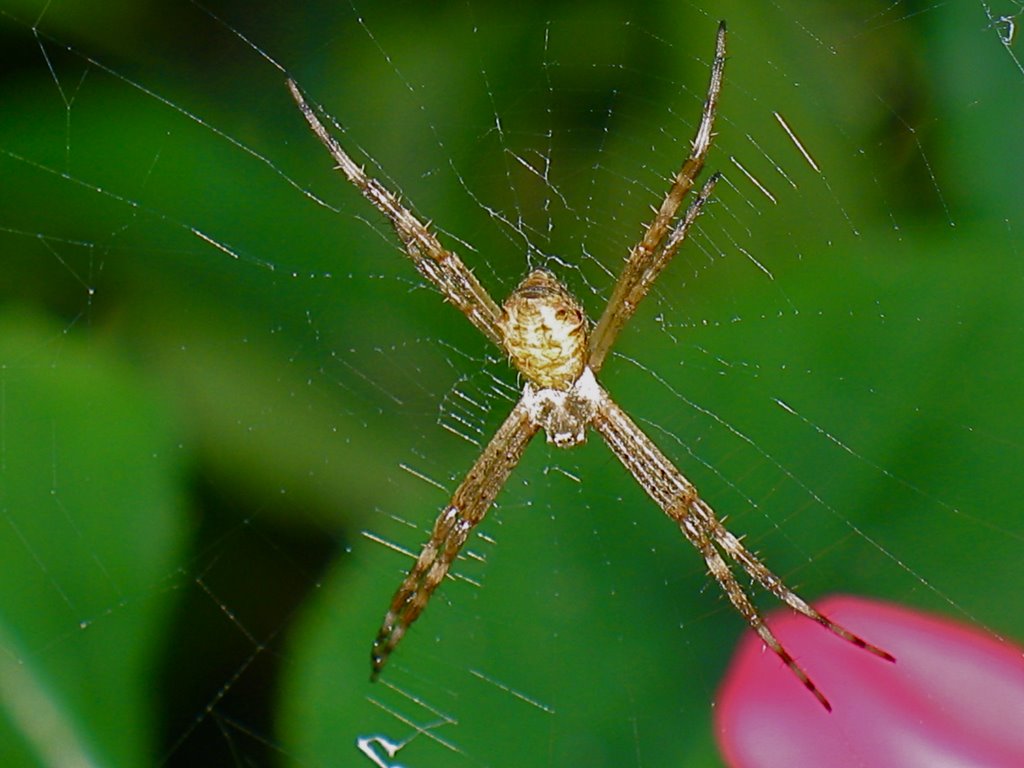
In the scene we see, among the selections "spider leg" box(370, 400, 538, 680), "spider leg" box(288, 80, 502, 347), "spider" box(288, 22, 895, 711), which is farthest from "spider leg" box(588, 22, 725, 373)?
"spider leg" box(370, 400, 538, 680)

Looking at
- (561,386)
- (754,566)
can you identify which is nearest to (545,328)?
(561,386)

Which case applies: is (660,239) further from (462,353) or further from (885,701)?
(885,701)

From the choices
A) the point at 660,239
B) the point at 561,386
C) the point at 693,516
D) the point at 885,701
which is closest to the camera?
the point at 885,701

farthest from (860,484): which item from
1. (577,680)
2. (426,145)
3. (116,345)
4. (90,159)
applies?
(90,159)

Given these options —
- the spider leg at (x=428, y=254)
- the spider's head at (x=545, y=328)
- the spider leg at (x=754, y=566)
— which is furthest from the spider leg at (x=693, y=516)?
the spider leg at (x=428, y=254)

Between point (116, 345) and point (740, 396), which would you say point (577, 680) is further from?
point (116, 345)

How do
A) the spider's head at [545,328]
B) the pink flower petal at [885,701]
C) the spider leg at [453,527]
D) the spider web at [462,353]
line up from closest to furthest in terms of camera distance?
the pink flower petal at [885,701]
the spider web at [462,353]
the spider's head at [545,328]
the spider leg at [453,527]

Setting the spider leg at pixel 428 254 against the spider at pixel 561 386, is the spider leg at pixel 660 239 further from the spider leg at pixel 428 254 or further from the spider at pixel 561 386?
the spider leg at pixel 428 254
